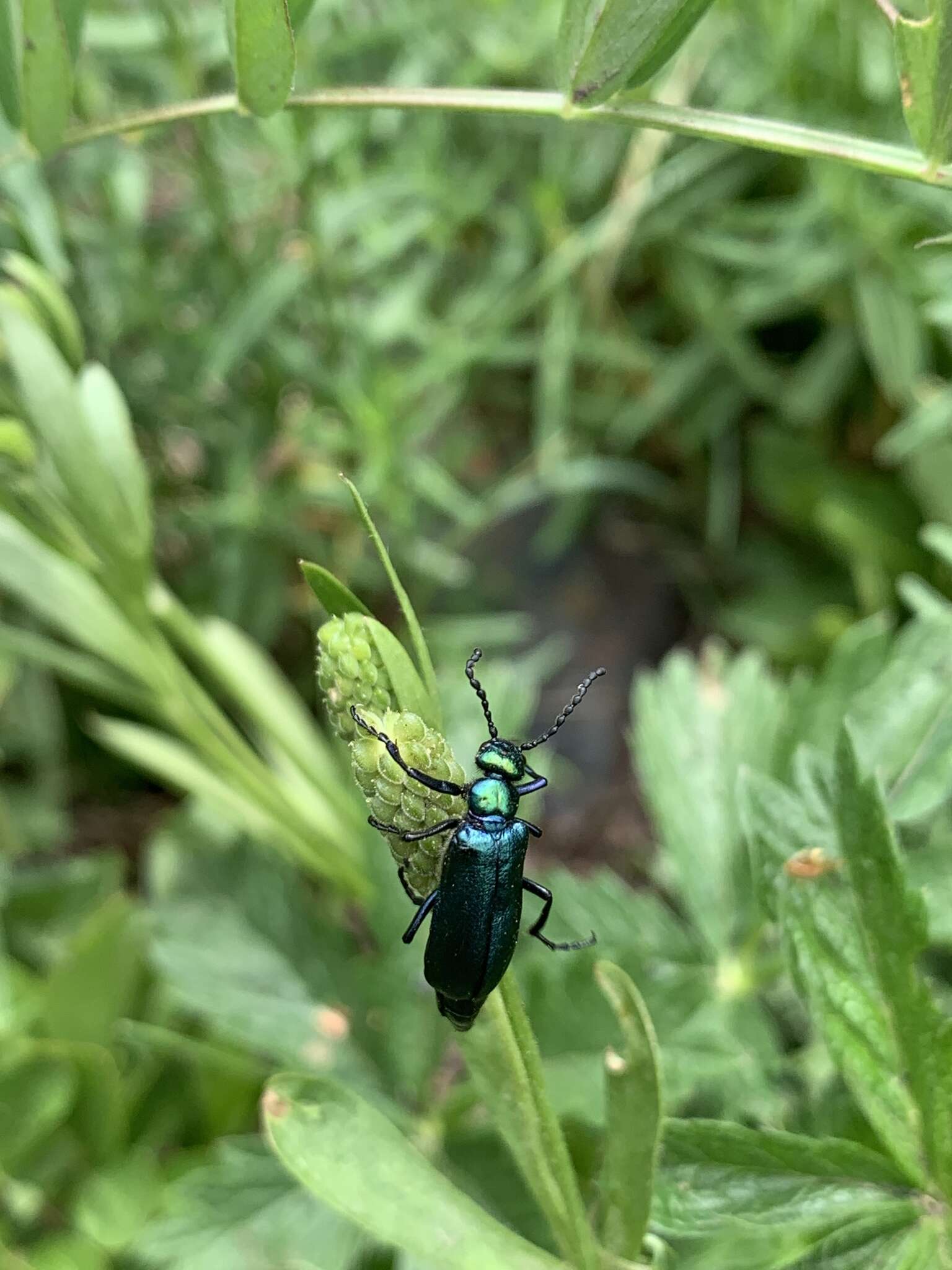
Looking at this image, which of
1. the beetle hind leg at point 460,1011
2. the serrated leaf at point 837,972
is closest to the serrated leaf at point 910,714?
the serrated leaf at point 837,972

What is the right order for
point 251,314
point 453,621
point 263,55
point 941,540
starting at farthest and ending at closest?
point 453,621 < point 251,314 < point 941,540 < point 263,55

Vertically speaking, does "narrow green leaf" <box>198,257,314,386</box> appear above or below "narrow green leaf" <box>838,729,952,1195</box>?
above

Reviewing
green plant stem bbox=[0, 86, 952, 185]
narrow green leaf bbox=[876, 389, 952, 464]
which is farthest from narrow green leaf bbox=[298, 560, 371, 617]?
narrow green leaf bbox=[876, 389, 952, 464]

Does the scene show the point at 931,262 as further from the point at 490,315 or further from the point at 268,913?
the point at 268,913

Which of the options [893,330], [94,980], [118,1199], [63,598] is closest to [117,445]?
[63,598]

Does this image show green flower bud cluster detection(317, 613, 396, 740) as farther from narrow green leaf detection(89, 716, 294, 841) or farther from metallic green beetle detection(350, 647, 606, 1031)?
narrow green leaf detection(89, 716, 294, 841)

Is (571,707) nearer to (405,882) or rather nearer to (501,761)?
(501,761)

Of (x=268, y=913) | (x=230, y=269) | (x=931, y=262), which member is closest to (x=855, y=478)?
(x=931, y=262)
